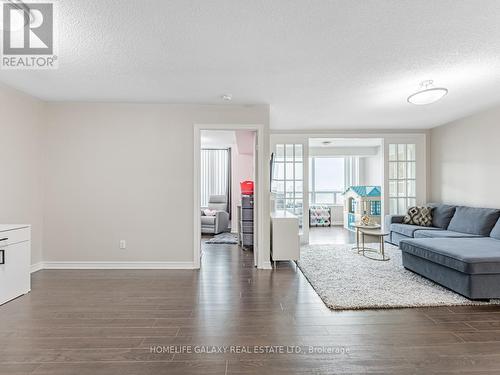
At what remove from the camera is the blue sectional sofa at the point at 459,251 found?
9.45 ft

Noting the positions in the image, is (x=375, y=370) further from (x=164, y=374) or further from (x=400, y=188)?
(x=400, y=188)

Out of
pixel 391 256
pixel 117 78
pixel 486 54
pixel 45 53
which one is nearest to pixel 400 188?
pixel 391 256

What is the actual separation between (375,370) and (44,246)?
4.47 metres

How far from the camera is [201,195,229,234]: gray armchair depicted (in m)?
6.93

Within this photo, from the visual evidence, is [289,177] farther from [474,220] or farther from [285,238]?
[474,220]

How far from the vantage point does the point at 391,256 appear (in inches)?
185

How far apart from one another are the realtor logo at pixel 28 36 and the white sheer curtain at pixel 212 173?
5562 mm

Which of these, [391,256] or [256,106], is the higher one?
[256,106]

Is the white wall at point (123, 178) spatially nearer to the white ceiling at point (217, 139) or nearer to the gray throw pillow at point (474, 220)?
the white ceiling at point (217, 139)

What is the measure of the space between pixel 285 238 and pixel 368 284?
50.4 inches

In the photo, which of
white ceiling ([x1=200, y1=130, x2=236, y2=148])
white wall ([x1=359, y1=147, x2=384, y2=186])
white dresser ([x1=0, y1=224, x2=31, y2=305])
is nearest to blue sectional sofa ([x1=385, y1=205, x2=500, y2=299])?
white wall ([x1=359, y1=147, x2=384, y2=186])

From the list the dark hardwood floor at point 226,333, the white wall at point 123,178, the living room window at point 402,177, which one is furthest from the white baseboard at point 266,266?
the living room window at point 402,177

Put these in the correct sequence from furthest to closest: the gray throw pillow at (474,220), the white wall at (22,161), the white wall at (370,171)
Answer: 1. the white wall at (370,171)
2. the gray throw pillow at (474,220)
3. the white wall at (22,161)

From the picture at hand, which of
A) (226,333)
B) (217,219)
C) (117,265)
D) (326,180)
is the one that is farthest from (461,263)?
(326,180)
